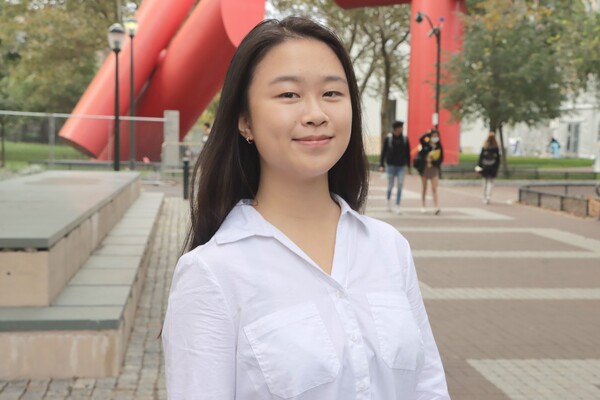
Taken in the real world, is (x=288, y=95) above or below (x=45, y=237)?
above

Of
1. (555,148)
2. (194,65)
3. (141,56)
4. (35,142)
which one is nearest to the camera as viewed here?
(35,142)

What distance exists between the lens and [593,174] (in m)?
27.1

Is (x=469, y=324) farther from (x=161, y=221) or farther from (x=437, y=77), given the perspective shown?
(x=437, y=77)

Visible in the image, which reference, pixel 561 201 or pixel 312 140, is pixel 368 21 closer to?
pixel 561 201

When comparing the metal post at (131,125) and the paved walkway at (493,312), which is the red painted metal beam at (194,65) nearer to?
the metal post at (131,125)

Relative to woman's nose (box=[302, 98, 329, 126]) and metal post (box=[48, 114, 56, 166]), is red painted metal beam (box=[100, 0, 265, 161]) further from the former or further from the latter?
woman's nose (box=[302, 98, 329, 126])

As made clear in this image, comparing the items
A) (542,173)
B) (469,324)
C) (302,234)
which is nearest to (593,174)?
(542,173)

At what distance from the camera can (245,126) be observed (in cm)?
168

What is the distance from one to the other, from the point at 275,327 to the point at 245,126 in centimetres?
45

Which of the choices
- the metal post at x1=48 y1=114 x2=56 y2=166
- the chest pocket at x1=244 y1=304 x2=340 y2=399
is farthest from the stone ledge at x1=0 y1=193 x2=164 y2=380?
the metal post at x1=48 y1=114 x2=56 y2=166

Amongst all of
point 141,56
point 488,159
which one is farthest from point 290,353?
point 141,56

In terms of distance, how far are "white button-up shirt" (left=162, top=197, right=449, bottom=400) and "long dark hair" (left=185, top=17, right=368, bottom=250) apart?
0.10 meters

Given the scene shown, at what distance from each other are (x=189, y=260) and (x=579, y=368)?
14.9 ft

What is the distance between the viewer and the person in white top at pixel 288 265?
1493 millimetres
